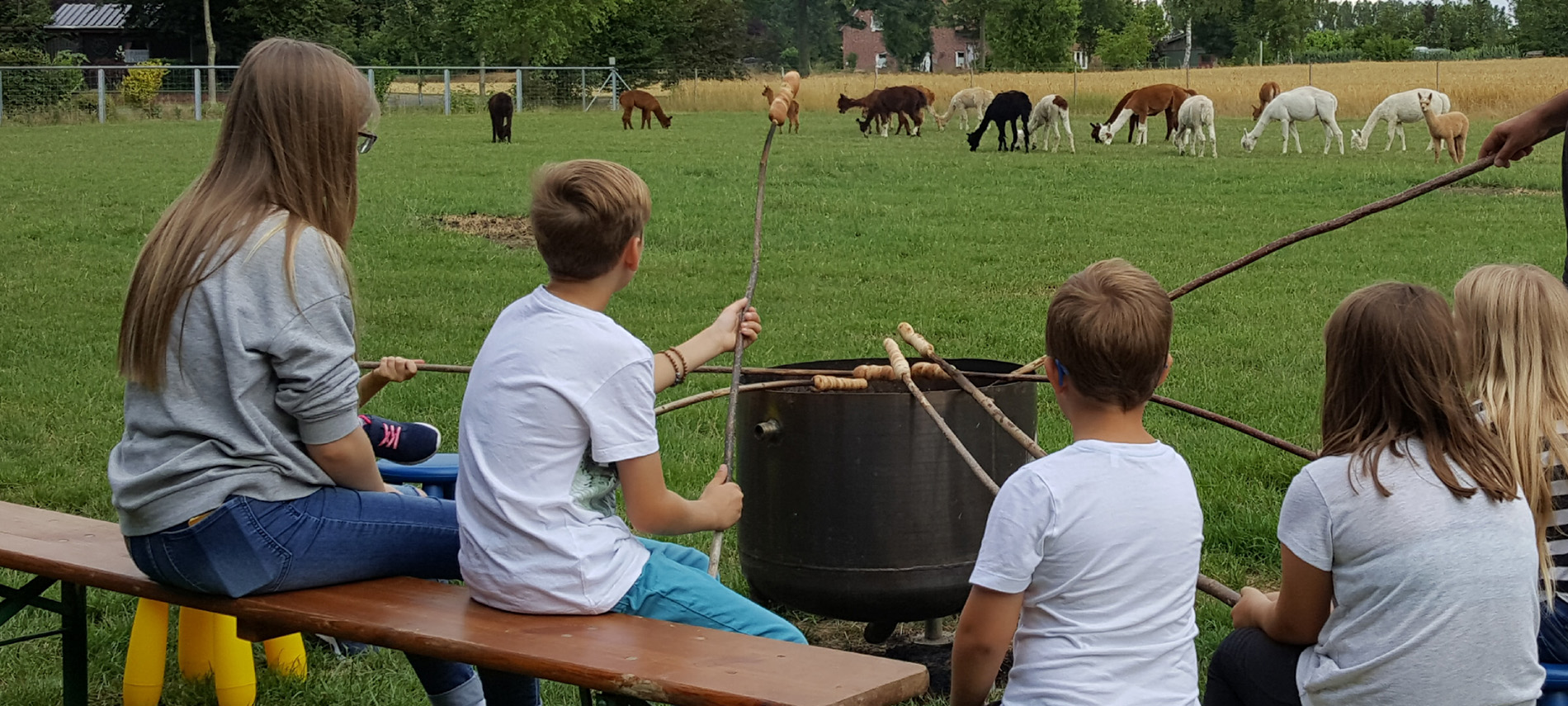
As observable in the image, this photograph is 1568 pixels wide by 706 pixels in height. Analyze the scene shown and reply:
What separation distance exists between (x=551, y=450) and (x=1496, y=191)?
16.0m

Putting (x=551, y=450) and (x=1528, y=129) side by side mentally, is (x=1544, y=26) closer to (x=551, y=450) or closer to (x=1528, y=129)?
(x=1528, y=129)

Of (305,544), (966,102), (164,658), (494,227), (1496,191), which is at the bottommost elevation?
(164,658)

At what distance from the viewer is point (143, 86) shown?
3922 centimetres

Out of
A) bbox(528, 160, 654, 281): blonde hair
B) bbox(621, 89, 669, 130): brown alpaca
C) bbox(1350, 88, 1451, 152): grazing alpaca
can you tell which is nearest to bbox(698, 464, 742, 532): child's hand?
bbox(528, 160, 654, 281): blonde hair

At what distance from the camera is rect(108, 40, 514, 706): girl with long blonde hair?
289 centimetres

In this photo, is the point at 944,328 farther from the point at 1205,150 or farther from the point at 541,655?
the point at 1205,150

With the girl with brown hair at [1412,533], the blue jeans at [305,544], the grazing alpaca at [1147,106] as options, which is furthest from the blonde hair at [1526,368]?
the grazing alpaca at [1147,106]

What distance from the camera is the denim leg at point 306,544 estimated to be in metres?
2.97

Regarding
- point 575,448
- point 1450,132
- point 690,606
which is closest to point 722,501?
point 690,606

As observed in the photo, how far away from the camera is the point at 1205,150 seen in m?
25.6

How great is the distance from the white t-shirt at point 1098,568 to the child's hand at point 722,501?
654 millimetres

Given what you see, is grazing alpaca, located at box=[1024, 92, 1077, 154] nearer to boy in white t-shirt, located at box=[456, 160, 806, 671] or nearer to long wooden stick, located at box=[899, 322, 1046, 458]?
long wooden stick, located at box=[899, 322, 1046, 458]

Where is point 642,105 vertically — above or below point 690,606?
above

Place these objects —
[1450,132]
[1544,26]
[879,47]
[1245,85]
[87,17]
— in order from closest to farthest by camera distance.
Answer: [1450,132] → [1245,85] → [87,17] → [1544,26] → [879,47]
